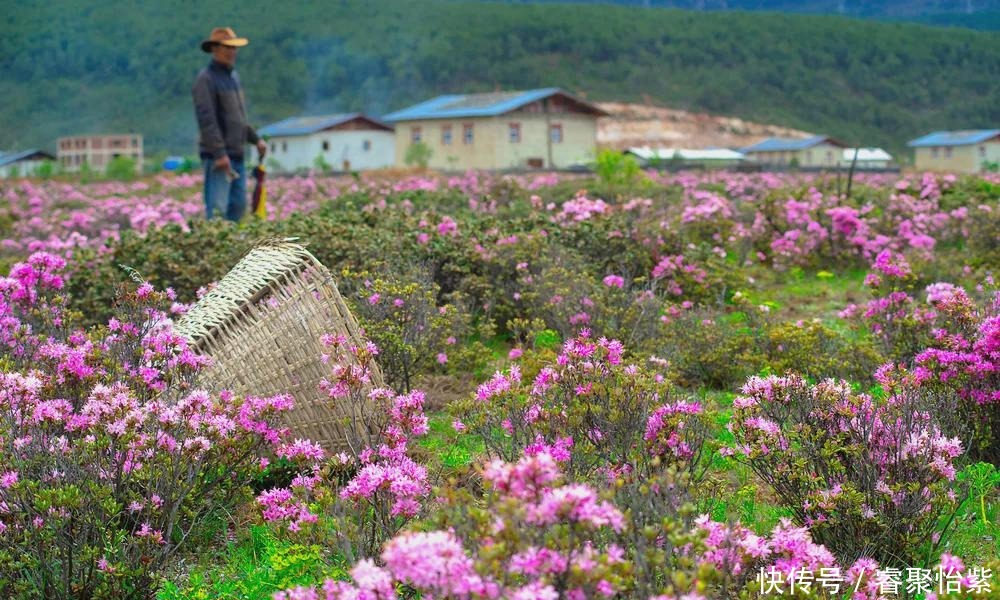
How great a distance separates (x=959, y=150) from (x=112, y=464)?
86218 millimetres

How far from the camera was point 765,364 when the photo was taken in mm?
6301

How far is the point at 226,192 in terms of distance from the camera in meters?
11.2

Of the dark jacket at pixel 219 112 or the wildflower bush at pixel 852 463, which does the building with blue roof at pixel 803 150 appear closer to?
the dark jacket at pixel 219 112

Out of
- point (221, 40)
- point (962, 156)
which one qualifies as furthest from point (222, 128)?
point (962, 156)

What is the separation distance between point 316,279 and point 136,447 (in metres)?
1.33

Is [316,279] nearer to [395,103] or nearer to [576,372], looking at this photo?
[576,372]

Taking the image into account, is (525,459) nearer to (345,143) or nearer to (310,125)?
(345,143)

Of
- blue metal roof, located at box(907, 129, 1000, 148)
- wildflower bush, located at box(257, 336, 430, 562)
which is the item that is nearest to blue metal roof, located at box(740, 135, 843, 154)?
blue metal roof, located at box(907, 129, 1000, 148)

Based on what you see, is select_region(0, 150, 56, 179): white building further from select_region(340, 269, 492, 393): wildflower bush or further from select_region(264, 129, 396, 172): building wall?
select_region(340, 269, 492, 393): wildflower bush

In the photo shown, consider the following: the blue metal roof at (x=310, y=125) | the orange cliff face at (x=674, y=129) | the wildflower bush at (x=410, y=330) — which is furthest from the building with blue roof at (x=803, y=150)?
the wildflower bush at (x=410, y=330)

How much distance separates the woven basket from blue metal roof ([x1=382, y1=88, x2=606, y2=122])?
1917 inches

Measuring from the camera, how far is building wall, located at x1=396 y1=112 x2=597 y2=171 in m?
53.1

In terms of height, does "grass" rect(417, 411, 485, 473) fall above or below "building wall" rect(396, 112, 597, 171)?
below

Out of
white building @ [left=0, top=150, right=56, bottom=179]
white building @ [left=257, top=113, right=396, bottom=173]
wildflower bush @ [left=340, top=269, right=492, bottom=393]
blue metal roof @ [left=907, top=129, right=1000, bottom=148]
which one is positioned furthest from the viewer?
blue metal roof @ [left=907, top=129, right=1000, bottom=148]
